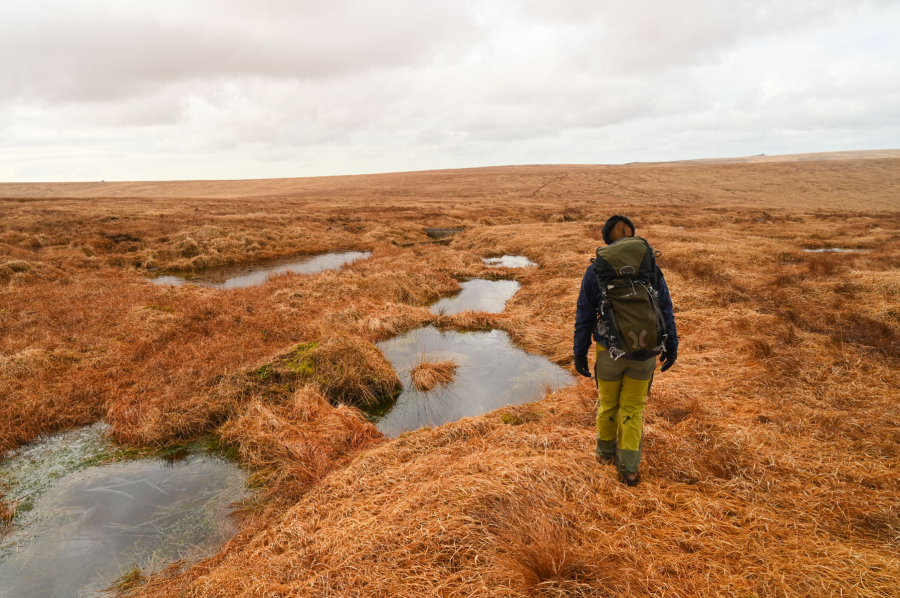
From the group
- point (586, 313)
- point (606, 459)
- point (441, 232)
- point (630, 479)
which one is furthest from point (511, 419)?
point (441, 232)

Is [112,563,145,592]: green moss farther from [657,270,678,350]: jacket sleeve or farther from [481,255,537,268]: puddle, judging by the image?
[481,255,537,268]: puddle

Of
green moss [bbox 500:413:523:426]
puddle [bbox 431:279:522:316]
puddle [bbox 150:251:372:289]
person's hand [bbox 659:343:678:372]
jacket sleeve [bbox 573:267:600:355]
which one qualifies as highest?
jacket sleeve [bbox 573:267:600:355]

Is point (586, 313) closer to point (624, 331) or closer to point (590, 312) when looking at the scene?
point (590, 312)

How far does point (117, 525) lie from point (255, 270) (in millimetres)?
20258

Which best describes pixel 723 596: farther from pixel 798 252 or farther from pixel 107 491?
pixel 798 252

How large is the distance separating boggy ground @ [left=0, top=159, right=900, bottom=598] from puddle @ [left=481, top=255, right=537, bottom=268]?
4.19 meters

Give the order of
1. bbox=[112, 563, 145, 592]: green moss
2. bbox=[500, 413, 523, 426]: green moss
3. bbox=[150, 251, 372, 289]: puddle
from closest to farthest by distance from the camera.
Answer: bbox=[112, 563, 145, 592]: green moss, bbox=[500, 413, 523, 426]: green moss, bbox=[150, 251, 372, 289]: puddle

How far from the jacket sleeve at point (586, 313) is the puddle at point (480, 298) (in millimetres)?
10371

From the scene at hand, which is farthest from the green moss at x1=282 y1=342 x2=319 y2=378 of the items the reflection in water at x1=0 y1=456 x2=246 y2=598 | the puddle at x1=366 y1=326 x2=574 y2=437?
the reflection in water at x1=0 y1=456 x2=246 y2=598

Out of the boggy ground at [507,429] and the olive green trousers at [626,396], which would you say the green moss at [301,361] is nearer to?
the boggy ground at [507,429]

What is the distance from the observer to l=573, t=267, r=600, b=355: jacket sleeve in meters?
5.00

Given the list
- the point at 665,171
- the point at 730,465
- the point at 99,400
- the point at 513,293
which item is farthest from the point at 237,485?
the point at 665,171

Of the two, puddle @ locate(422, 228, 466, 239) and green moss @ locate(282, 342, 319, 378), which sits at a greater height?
puddle @ locate(422, 228, 466, 239)

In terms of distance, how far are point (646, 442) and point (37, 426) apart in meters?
10.6
